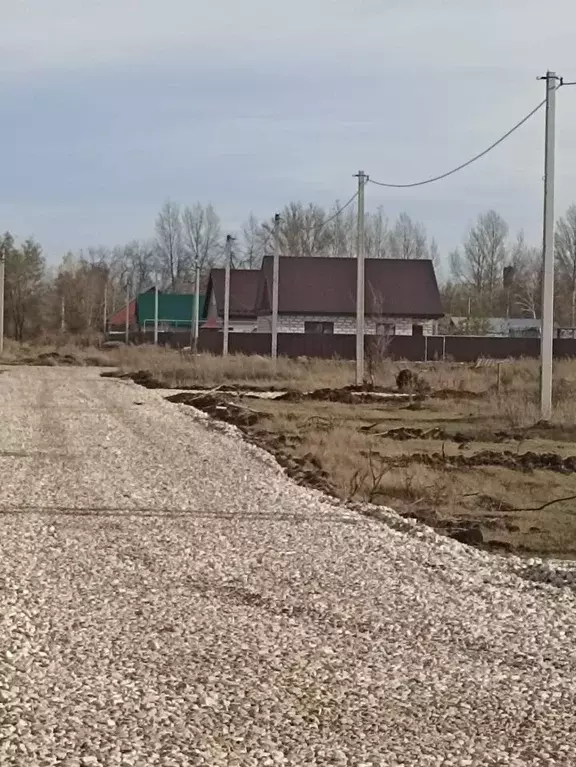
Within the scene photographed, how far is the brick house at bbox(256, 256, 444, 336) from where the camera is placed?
70.9 metres

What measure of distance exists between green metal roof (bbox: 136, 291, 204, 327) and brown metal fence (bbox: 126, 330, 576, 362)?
36055 mm

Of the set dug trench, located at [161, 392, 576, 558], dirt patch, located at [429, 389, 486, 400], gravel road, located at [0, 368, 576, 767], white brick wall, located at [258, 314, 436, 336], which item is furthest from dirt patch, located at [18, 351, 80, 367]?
gravel road, located at [0, 368, 576, 767]

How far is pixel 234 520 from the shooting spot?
11773 millimetres

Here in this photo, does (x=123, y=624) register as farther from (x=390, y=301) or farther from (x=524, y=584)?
(x=390, y=301)

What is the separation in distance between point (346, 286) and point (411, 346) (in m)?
10.2

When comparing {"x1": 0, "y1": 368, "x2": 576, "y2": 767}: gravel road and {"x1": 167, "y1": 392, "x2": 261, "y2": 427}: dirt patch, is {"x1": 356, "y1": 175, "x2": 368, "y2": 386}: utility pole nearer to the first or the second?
{"x1": 167, "y1": 392, "x2": 261, "y2": 427}: dirt patch

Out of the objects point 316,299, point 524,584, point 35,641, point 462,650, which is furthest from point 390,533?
point 316,299

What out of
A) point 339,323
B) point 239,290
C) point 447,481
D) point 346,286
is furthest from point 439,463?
point 239,290

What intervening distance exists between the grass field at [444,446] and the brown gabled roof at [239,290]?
40.8 metres

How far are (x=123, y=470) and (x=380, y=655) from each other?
29.7 feet

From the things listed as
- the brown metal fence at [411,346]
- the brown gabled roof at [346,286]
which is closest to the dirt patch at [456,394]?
the brown metal fence at [411,346]

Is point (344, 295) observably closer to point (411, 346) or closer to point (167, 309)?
point (411, 346)

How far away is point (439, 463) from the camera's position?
17984mm

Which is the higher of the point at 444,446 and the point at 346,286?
the point at 346,286
